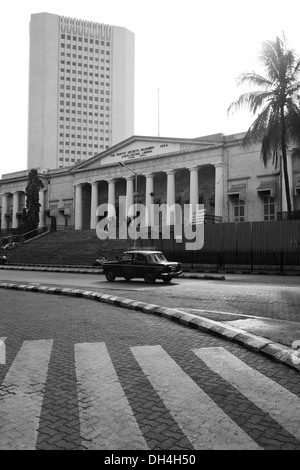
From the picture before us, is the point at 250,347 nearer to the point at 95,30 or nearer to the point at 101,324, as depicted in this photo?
the point at 101,324

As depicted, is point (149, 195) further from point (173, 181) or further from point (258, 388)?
point (258, 388)

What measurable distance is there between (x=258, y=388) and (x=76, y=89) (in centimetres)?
14300

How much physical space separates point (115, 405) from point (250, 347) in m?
2.94

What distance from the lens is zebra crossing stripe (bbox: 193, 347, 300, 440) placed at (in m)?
3.86

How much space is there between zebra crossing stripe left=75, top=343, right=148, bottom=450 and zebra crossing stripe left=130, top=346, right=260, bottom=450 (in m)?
0.43

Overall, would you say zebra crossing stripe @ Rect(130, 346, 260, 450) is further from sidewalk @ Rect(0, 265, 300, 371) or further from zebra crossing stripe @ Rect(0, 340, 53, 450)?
sidewalk @ Rect(0, 265, 300, 371)

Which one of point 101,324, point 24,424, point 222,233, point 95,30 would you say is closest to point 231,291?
point 101,324

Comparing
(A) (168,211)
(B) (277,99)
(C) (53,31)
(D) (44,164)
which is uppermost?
(C) (53,31)

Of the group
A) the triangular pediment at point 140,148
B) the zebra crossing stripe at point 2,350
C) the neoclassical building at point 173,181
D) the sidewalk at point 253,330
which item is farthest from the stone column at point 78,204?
the zebra crossing stripe at point 2,350

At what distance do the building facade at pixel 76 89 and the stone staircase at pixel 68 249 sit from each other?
86.1m

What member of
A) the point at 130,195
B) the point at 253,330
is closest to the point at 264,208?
the point at 130,195

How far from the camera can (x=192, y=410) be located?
3.99 m

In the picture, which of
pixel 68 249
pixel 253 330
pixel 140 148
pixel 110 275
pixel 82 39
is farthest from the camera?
pixel 82 39

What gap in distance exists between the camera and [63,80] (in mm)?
134125
